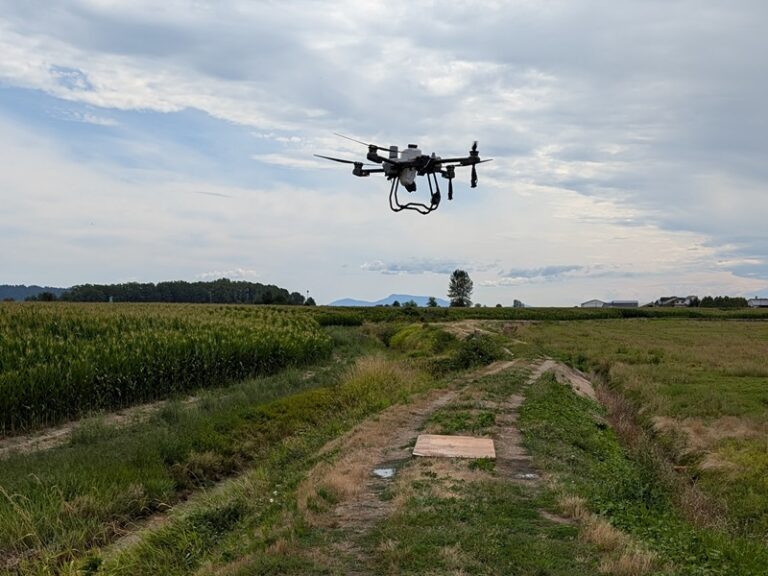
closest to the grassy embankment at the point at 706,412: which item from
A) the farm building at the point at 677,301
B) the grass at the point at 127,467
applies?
the grass at the point at 127,467

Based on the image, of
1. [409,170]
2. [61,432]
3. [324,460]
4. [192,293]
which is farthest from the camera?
[192,293]

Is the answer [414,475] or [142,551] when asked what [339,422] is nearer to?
[414,475]

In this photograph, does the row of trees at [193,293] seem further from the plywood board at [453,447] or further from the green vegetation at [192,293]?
the plywood board at [453,447]

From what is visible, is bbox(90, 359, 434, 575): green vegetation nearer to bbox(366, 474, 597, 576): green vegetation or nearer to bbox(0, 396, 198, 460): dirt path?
bbox(366, 474, 597, 576): green vegetation

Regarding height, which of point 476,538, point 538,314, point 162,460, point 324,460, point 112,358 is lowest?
point 162,460

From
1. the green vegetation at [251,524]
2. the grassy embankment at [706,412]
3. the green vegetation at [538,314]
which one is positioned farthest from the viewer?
the green vegetation at [538,314]

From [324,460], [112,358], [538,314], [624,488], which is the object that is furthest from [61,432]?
[538,314]

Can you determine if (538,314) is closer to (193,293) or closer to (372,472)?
(193,293)
